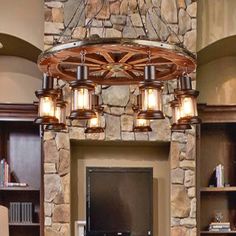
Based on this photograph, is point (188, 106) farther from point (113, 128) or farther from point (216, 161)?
point (216, 161)

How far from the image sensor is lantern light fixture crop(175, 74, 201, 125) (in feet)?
13.1

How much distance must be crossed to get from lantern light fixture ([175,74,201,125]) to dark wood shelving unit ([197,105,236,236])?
8.22ft

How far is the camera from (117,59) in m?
3.88

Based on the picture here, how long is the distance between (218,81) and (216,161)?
1073 mm

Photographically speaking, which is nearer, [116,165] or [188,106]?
[188,106]

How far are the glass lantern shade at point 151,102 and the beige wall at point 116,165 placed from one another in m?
3.03

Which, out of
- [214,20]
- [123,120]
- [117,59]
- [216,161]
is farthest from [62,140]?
[117,59]

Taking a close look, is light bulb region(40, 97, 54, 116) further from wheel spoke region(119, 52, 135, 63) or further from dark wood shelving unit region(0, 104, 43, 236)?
dark wood shelving unit region(0, 104, 43, 236)

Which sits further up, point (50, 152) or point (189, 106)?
point (189, 106)

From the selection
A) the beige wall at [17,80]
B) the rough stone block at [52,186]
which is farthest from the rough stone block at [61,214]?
the beige wall at [17,80]

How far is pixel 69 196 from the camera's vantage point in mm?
6281

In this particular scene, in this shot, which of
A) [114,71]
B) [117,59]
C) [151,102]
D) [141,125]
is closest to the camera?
[151,102]

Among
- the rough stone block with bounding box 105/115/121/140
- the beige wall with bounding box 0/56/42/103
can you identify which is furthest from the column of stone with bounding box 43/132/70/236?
the beige wall with bounding box 0/56/42/103

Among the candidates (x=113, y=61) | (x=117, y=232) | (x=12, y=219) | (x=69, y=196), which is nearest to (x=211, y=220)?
(x=117, y=232)
